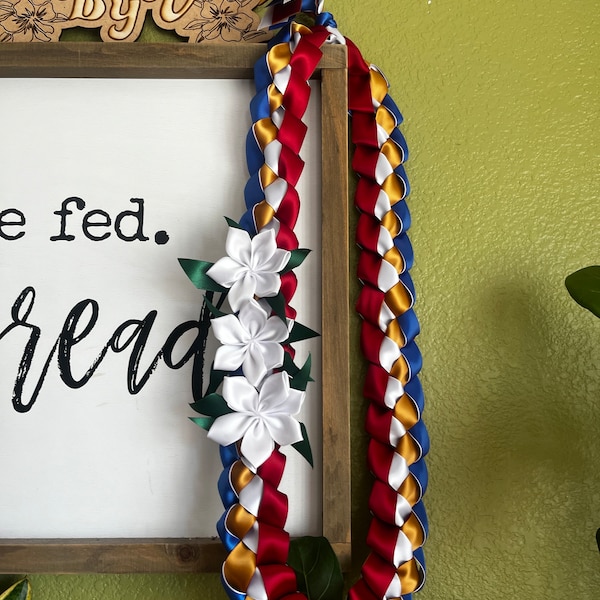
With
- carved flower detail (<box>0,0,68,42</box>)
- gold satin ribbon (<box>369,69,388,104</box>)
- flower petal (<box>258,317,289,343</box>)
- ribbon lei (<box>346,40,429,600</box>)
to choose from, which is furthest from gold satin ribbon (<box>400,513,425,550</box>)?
carved flower detail (<box>0,0,68,42</box>)

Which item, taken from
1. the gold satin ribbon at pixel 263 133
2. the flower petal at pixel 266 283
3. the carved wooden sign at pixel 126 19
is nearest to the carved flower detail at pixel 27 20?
the carved wooden sign at pixel 126 19

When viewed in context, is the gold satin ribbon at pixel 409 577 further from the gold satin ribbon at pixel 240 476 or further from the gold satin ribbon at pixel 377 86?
the gold satin ribbon at pixel 377 86

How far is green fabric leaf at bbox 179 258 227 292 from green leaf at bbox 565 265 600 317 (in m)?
0.33

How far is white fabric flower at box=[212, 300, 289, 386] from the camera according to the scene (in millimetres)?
553

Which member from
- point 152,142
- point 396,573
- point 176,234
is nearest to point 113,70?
point 152,142

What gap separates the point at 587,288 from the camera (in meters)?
0.53

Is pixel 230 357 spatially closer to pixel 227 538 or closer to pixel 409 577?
pixel 227 538

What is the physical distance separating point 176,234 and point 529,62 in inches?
18.0

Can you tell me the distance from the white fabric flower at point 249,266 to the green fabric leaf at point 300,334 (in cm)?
4

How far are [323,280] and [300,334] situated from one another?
71 mm

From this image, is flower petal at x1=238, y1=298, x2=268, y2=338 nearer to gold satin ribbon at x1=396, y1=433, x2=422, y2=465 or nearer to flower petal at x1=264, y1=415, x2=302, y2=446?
flower petal at x1=264, y1=415, x2=302, y2=446

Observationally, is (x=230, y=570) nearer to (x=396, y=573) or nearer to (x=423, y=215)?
(x=396, y=573)

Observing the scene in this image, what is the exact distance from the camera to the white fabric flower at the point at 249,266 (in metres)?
0.56

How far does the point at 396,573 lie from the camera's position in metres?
0.58
